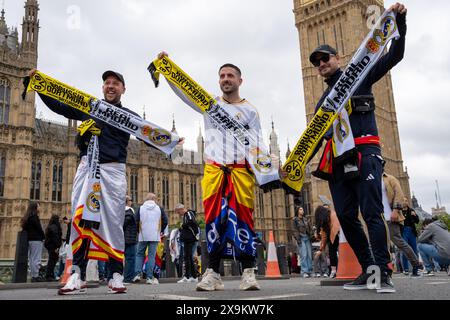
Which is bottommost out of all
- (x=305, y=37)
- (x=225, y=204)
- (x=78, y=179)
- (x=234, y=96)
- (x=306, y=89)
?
(x=225, y=204)

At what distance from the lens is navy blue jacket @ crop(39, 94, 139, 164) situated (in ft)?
12.5

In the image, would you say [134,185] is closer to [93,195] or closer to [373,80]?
[93,195]

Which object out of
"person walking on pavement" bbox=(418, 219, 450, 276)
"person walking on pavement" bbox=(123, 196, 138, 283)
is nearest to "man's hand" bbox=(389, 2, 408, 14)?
"person walking on pavement" bbox=(418, 219, 450, 276)

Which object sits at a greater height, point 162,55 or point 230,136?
point 162,55

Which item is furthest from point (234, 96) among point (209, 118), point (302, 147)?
point (302, 147)

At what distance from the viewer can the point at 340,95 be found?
3396 millimetres

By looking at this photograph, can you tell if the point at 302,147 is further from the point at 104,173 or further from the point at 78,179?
the point at 78,179

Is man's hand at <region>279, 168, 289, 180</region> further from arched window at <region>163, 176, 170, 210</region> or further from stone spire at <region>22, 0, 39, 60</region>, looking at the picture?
arched window at <region>163, 176, 170, 210</region>

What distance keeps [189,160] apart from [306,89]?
50.7 ft

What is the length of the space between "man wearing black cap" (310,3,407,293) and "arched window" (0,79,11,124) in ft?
83.6

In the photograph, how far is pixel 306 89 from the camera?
149 feet

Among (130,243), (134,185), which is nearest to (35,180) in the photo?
(134,185)

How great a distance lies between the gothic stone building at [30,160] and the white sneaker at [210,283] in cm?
2253

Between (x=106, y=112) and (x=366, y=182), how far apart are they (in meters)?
2.46
